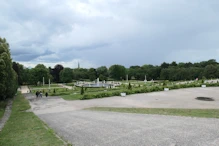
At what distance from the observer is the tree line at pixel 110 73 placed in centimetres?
5038

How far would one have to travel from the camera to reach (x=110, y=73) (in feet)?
233

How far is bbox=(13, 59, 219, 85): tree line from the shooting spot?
50.4 metres

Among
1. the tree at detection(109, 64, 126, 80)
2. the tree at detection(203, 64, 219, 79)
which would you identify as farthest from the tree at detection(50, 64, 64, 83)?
the tree at detection(203, 64, 219, 79)

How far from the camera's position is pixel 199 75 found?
55469mm

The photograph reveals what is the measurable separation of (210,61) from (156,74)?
22.5 meters

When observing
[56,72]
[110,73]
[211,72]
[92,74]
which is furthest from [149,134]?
[110,73]

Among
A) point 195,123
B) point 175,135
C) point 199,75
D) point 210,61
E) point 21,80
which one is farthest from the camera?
point 210,61

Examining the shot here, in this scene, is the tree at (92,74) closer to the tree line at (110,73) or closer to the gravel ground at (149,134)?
the tree line at (110,73)

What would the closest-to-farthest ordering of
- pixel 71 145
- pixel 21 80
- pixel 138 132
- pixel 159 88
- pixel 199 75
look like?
pixel 71 145 < pixel 138 132 < pixel 159 88 < pixel 21 80 < pixel 199 75

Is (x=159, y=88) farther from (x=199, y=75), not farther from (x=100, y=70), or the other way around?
(x=100, y=70)

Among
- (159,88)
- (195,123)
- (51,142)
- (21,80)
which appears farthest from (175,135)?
(21,80)

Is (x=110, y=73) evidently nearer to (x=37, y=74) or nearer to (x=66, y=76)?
(x=66, y=76)

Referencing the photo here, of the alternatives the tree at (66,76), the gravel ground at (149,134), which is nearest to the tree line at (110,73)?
the tree at (66,76)

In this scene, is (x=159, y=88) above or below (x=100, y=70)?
below
